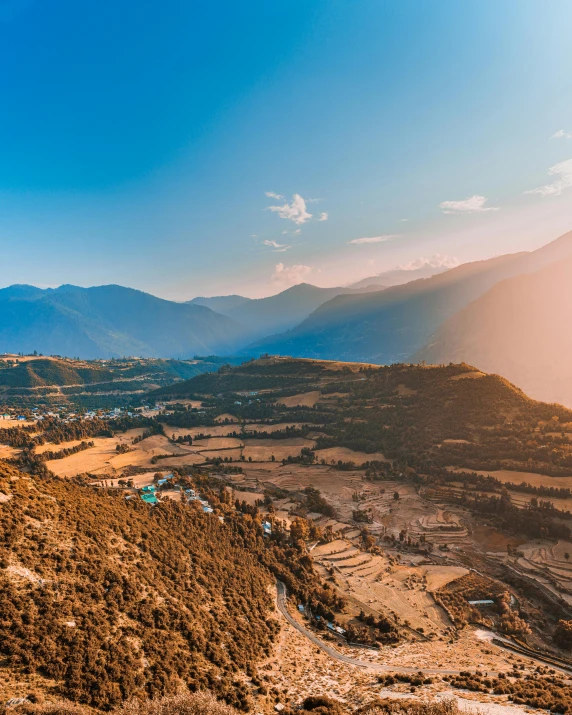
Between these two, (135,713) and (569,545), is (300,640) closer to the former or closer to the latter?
(135,713)

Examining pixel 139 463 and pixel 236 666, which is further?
pixel 139 463

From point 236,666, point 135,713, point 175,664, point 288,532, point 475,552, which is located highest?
point 135,713

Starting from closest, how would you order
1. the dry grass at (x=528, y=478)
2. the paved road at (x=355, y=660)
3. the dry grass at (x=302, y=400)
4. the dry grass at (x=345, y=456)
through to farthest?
1. the paved road at (x=355, y=660)
2. the dry grass at (x=528, y=478)
3. the dry grass at (x=345, y=456)
4. the dry grass at (x=302, y=400)

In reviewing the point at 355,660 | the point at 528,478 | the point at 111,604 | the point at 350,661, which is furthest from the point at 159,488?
the point at 528,478

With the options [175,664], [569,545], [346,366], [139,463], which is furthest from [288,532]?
[346,366]

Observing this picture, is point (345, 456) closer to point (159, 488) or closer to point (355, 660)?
point (159, 488)

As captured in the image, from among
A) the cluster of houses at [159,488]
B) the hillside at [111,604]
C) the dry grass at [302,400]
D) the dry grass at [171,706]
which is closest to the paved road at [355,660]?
the hillside at [111,604]

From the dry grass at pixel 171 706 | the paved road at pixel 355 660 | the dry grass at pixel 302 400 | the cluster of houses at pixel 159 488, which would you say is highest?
the dry grass at pixel 171 706

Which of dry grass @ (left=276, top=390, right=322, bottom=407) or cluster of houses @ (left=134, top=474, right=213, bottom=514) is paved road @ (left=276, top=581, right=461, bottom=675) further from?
dry grass @ (left=276, top=390, right=322, bottom=407)

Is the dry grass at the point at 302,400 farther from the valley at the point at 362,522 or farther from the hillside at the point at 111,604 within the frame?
the hillside at the point at 111,604

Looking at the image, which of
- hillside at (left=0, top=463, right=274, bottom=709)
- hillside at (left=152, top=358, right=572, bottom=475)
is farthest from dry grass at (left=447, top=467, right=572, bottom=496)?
hillside at (left=0, top=463, right=274, bottom=709)

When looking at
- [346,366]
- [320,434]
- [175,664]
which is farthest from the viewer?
[346,366]
